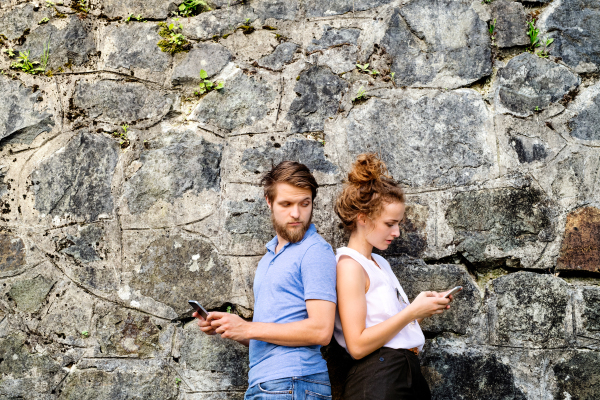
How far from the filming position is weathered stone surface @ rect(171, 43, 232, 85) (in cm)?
264

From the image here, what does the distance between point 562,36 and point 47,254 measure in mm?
3015

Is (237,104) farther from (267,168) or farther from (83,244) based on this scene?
(83,244)

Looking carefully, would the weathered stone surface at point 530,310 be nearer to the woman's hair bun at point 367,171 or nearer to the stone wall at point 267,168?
the stone wall at point 267,168

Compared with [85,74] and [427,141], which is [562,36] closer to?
[427,141]

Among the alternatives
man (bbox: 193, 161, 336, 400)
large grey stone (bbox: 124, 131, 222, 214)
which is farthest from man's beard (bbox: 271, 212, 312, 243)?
large grey stone (bbox: 124, 131, 222, 214)

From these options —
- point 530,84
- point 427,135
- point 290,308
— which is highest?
point 530,84

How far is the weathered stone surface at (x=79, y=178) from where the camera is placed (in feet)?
8.35

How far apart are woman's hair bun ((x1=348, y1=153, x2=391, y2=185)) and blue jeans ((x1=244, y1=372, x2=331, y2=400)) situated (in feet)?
2.97

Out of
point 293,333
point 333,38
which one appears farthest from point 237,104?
point 293,333

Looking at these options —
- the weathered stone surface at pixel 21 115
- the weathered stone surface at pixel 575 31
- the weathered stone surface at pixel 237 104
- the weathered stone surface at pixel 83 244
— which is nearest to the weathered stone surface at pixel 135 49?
the weathered stone surface at pixel 237 104

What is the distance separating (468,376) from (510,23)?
1.89 meters

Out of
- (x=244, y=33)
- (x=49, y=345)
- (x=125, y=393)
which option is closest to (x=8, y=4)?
(x=244, y=33)

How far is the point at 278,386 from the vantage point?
1918 mm

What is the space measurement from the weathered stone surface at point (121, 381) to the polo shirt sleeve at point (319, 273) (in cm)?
98
